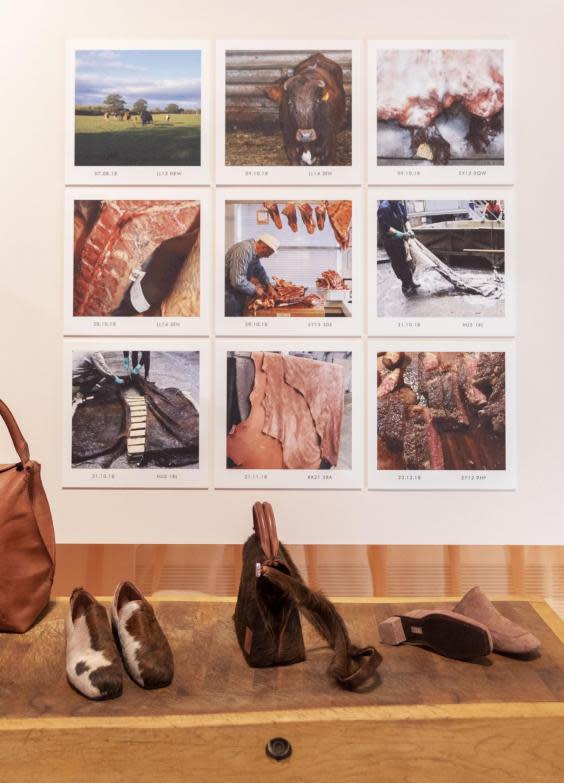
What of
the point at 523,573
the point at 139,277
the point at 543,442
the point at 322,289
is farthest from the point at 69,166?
the point at 523,573

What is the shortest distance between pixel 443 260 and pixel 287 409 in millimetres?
499

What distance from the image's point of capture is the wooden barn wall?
1.61 meters

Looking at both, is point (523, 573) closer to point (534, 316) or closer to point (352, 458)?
point (352, 458)

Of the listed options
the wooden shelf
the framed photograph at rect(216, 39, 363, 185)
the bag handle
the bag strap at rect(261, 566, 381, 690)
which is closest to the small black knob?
the wooden shelf

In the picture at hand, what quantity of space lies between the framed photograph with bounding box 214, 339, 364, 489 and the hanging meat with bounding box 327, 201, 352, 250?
24 centimetres

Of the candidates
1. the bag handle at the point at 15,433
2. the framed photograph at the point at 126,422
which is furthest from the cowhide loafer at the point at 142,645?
the framed photograph at the point at 126,422

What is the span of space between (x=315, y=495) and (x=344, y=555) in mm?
166

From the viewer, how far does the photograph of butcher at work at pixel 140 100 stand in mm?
1615

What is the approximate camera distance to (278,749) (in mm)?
960

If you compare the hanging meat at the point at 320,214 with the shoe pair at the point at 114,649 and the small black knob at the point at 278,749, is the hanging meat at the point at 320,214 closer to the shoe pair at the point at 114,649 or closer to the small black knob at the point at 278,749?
the shoe pair at the point at 114,649

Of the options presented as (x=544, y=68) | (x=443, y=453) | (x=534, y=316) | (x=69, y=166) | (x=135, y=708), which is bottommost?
(x=135, y=708)

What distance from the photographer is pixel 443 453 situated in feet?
5.34

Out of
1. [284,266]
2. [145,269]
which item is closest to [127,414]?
[145,269]

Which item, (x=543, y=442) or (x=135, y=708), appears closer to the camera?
(x=135, y=708)
